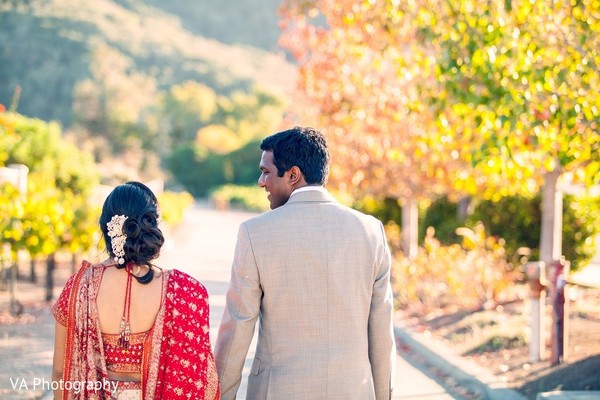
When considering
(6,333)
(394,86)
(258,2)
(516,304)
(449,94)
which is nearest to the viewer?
(449,94)

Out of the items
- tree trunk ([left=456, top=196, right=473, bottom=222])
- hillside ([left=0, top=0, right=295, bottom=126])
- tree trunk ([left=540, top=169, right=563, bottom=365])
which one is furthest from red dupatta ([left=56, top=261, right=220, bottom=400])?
hillside ([left=0, top=0, right=295, bottom=126])

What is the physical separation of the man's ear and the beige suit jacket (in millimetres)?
72

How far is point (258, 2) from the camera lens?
14850 cm

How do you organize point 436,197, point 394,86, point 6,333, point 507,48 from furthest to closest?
1. point 436,197
2. point 394,86
3. point 6,333
4. point 507,48

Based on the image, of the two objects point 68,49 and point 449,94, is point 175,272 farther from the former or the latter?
point 68,49

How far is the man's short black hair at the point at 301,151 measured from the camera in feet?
12.6

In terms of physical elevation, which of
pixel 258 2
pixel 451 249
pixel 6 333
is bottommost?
pixel 6 333

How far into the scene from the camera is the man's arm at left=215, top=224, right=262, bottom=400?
149 inches

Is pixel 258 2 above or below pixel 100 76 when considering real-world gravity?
above

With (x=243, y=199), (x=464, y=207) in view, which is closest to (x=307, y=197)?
(x=464, y=207)

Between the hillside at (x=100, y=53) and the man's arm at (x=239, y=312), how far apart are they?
84165 mm

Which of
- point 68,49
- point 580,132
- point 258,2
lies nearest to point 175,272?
point 580,132

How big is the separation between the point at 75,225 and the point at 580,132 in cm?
743

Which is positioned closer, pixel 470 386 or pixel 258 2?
pixel 470 386
